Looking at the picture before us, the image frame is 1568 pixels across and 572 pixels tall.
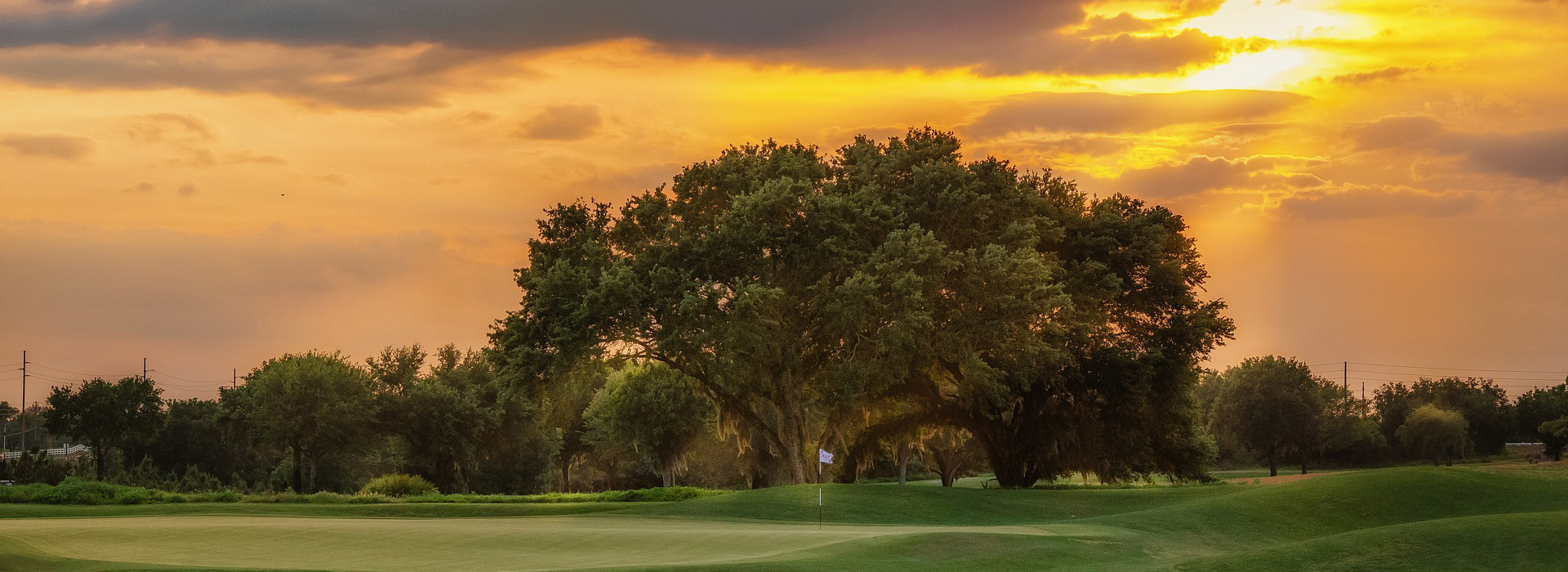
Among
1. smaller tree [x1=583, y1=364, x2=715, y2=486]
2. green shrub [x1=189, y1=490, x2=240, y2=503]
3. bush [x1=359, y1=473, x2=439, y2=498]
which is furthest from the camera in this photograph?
smaller tree [x1=583, y1=364, x2=715, y2=486]

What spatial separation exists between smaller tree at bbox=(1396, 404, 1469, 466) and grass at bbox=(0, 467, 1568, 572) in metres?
64.3

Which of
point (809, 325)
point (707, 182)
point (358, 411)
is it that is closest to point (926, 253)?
point (809, 325)

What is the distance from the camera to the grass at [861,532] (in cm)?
2462

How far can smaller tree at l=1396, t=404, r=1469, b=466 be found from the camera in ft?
334

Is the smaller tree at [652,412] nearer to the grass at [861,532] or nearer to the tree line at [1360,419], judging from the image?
the grass at [861,532]

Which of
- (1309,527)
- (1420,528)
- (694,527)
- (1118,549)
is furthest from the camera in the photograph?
(1309,527)

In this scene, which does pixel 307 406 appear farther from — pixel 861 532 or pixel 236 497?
pixel 861 532

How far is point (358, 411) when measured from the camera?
66750 mm

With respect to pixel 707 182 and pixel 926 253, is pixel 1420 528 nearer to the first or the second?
pixel 926 253

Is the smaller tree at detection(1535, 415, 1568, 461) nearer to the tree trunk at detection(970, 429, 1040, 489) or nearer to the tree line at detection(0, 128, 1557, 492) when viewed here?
the tree line at detection(0, 128, 1557, 492)

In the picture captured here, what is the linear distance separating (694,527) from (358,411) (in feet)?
129

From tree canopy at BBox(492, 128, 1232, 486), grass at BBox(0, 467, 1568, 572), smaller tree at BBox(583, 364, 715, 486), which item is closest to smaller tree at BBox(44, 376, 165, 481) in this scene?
smaller tree at BBox(583, 364, 715, 486)

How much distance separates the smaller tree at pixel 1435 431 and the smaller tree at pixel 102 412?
303 ft

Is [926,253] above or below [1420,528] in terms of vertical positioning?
above
